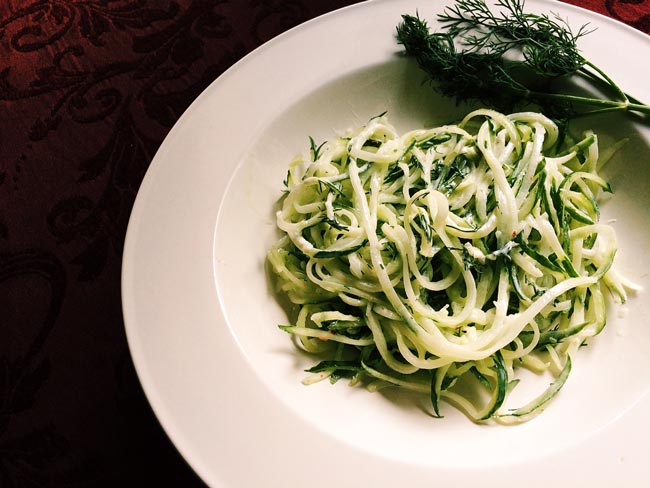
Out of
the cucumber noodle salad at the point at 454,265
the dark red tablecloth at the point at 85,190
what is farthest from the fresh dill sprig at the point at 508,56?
the dark red tablecloth at the point at 85,190

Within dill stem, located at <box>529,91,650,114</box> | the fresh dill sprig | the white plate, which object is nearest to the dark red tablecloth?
the white plate

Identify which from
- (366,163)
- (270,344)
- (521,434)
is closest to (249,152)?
(366,163)

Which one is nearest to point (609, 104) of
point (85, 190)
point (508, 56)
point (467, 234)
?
point (508, 56)

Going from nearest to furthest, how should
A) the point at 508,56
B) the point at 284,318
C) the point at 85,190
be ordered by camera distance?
1. the point at 284,318
2. the point at 508,56
3. the point at 85,190

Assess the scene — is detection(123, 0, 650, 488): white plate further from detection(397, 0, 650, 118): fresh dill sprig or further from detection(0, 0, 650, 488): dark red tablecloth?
detection(0, 0, 650, 488): dark red tablecloth

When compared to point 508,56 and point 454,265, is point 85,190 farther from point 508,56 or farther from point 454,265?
point 508,56

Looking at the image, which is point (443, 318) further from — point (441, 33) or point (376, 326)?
point (441, 33)
